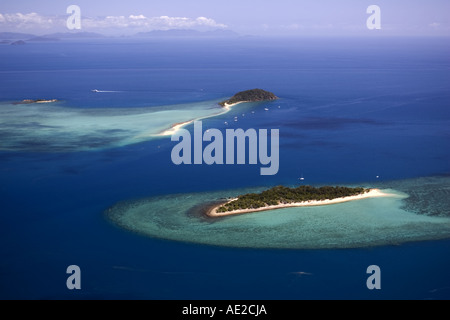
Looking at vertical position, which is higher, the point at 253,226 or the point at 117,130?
the point at 117,130

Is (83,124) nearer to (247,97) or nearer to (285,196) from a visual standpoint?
(247,97)

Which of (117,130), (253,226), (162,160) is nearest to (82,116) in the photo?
(117,130)

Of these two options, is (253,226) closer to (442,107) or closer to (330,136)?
(330,136)

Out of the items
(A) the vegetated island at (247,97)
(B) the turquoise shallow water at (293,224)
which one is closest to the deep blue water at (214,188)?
(B) the turquoise shallow water at (293,224)

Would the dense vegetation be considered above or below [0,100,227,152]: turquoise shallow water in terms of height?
below

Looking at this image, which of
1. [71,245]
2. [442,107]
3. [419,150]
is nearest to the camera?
[71,245]

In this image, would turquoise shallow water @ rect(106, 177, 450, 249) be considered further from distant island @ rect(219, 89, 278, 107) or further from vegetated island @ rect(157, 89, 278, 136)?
distant island @ rect(219, 89, 278, 107)

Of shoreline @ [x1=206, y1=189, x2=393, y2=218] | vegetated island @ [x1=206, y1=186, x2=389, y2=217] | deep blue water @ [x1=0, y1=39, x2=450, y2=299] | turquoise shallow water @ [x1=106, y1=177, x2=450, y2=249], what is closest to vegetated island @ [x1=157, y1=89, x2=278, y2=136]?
deep blue water @ [x1=0, y1=39, x2=450, y2=299]

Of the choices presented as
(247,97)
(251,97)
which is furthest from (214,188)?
(251,97)
